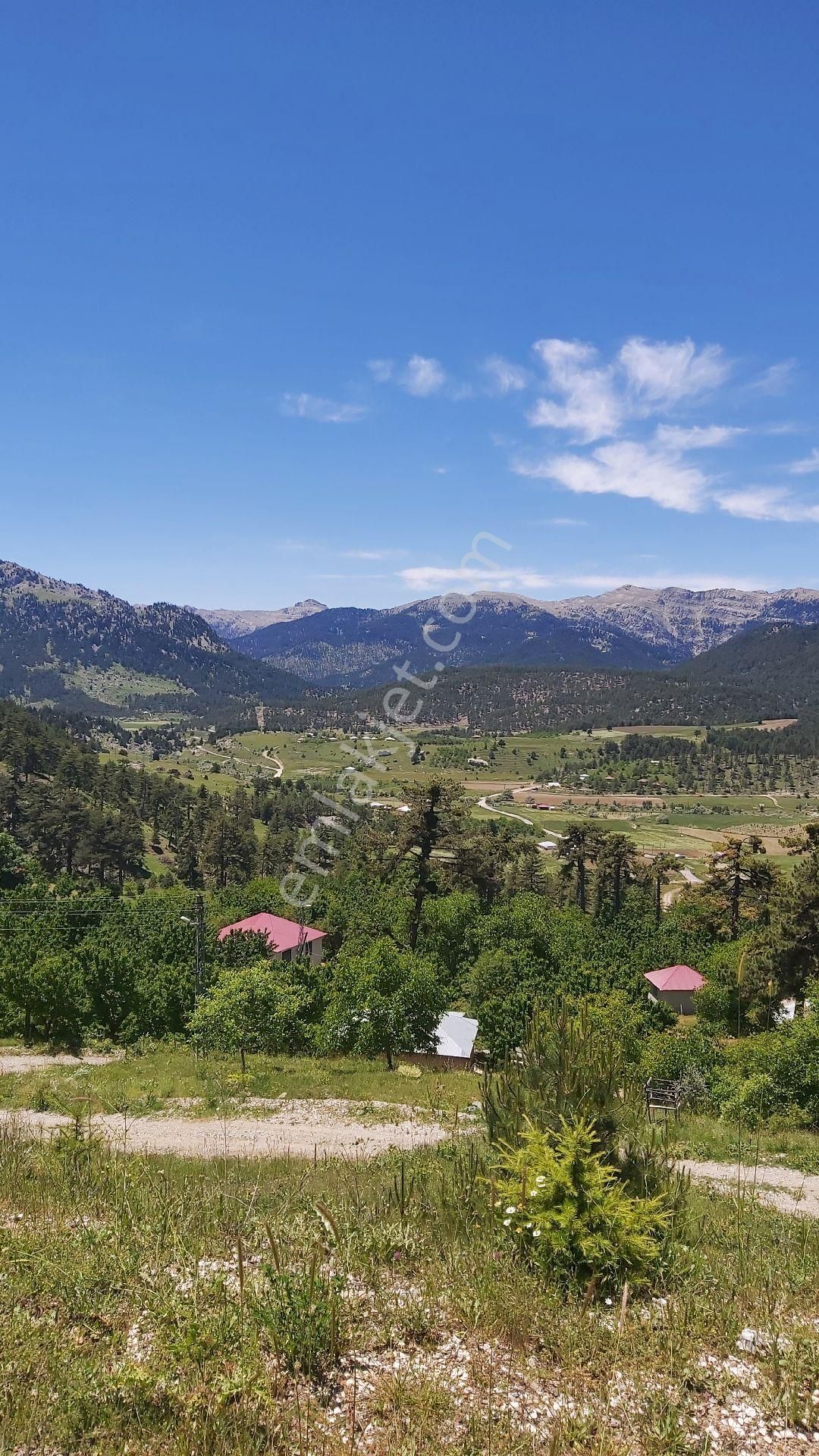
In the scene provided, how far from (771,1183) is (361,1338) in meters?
13.0

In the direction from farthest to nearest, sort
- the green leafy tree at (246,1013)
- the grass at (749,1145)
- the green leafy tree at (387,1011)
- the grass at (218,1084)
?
the green leafy tree at (387,1011)
the green leafy tree at (246,1013)
the grass at (218,1084)
the grass at (749,1145)

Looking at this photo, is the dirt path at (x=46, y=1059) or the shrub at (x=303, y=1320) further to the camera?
the dirt path at (x=46, y=1059)

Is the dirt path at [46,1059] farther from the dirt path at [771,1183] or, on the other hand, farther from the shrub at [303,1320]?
the shrub at [303,1320]

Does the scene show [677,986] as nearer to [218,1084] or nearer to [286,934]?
[286,934]

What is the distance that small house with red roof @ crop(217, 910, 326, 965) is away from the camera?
47562 mm

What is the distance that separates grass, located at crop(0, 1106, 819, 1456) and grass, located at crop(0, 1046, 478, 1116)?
11848 millimetres

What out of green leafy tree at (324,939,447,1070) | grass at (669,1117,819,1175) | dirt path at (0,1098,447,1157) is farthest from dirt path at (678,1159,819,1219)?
green leafy tree at (324,939,447,1070)

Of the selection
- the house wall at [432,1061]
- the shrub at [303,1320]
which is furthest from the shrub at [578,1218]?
the house wall at [432,1061]

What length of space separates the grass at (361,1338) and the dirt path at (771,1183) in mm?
6543

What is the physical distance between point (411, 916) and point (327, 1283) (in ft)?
114

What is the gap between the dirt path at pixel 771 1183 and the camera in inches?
510

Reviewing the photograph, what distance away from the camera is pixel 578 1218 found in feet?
19.9

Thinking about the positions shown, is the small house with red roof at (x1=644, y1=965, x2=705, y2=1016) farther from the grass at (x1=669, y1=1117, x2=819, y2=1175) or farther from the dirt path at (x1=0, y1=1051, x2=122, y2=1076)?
the dirt path at (x1=0, y1=1051, x2=122, y2=1076)

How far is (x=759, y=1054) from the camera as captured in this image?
23.3 metres
